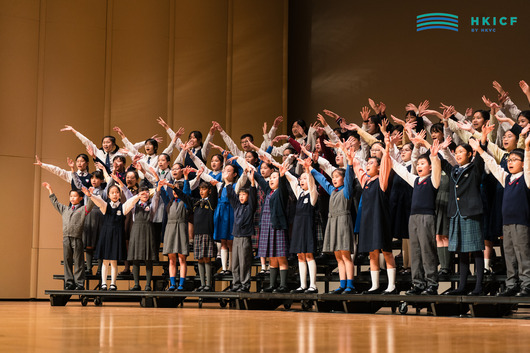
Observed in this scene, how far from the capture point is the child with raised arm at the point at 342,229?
24.0ft

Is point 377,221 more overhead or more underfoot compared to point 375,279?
more overhead

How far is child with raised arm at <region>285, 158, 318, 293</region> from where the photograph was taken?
25.1ft

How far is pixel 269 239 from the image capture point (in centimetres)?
802

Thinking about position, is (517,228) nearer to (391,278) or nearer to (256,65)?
(391,278)

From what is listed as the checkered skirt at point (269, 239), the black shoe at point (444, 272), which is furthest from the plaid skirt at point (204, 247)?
the black shoe at point (444, 272)

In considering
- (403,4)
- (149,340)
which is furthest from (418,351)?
(403,4)

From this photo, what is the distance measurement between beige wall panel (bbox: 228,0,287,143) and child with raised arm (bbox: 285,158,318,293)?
16.2 feet

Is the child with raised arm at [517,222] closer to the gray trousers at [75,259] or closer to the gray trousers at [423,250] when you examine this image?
the gray trousers at [423,250]

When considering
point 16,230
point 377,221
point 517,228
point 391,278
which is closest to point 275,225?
point 377,221

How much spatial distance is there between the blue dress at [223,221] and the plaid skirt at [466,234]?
2909mm

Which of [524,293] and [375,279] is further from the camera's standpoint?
[375,279]

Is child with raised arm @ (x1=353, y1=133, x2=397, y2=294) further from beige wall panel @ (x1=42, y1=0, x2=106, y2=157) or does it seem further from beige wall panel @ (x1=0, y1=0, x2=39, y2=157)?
beige wall panel @ (x1=0, y1=0, x2=39, y2=157)

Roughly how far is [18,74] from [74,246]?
147 inches

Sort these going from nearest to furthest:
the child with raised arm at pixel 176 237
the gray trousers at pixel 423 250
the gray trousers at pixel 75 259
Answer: the gray trousers at pixel 423 250 < the child with raised arm at pixel 176 237 < the gray trousers at pixel 75 259
